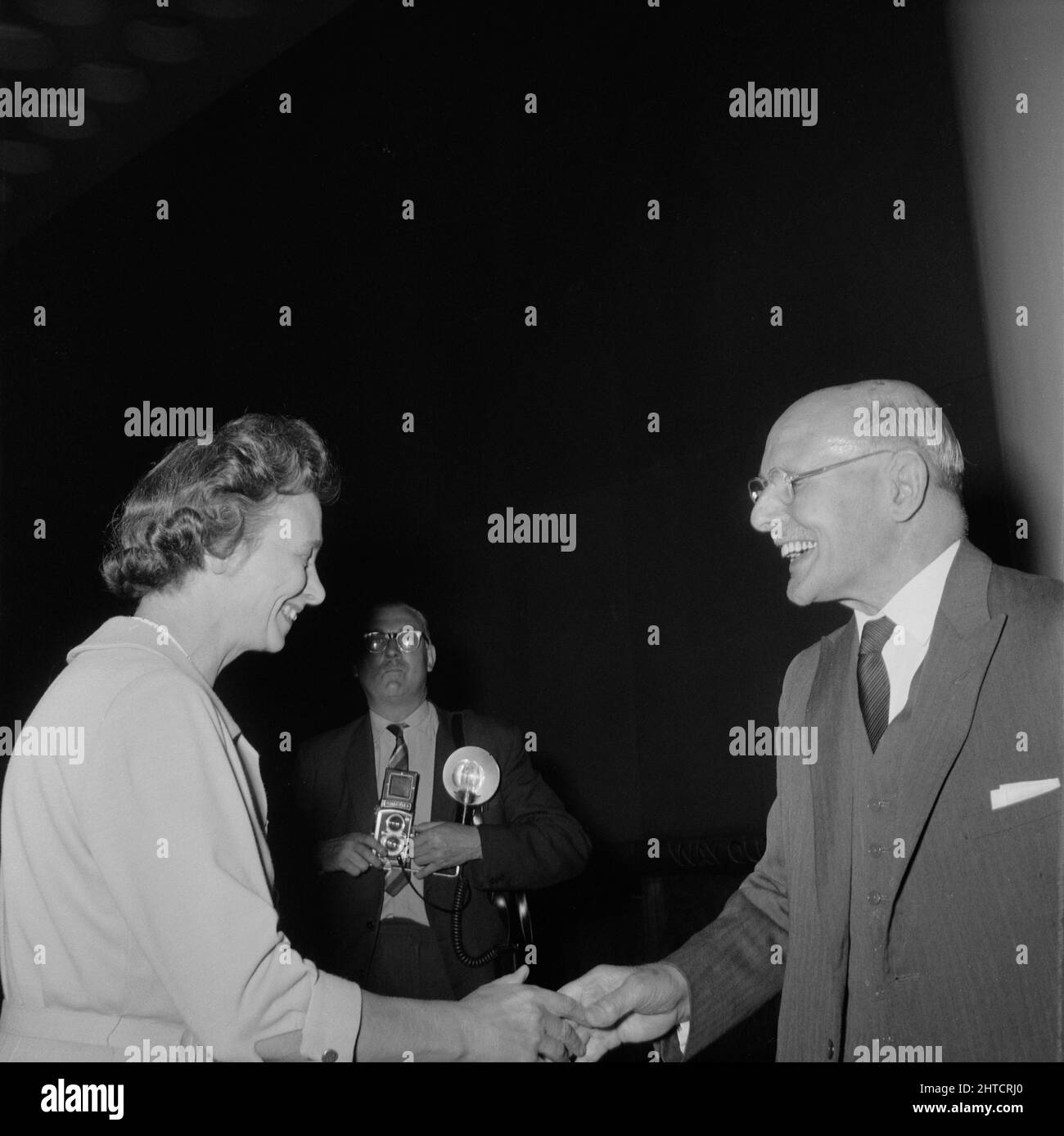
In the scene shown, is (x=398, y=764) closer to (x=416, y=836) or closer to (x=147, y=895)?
(x=416, y=836)

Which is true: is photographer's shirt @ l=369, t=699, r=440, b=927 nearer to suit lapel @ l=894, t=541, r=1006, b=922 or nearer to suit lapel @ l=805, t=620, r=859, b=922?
suit lapel @ l=805, t=620, r=859, b=922

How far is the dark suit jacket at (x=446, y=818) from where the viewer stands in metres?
3.32

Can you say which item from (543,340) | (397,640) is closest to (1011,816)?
(397,640)

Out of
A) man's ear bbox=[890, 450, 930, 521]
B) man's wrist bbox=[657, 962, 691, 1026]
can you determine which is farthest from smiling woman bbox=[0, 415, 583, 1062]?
man's ear bbox=[890, 450, 930, 521]

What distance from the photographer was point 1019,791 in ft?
6.41

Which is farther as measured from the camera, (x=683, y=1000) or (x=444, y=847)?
(x=444, y=847)

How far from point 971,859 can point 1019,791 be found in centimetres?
14

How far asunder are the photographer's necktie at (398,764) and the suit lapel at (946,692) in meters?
1.77

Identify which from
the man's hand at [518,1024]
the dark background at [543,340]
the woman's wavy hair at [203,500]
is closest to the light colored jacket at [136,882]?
the woman's wavy hair at [203,500]

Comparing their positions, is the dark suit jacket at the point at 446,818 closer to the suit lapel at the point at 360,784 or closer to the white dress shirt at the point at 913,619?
the suit lapel at the point at 360,784

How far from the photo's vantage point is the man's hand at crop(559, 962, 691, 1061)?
238 centimetres

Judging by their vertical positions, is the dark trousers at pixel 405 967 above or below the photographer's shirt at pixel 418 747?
below

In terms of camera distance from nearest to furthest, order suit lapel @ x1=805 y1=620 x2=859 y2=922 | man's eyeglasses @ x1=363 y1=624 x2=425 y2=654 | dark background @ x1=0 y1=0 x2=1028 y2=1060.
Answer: suit lapel @ x1=805 y1=620 x2=859 y2=922 < man's eyeglasses @ x1=363 y1=624 x2=425 y2=654 < dark background @ x1=0 y1=0 x2=1028 y2=1060

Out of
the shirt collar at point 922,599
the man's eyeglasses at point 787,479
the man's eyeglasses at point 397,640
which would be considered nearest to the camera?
the shirt collar at point 922,599
